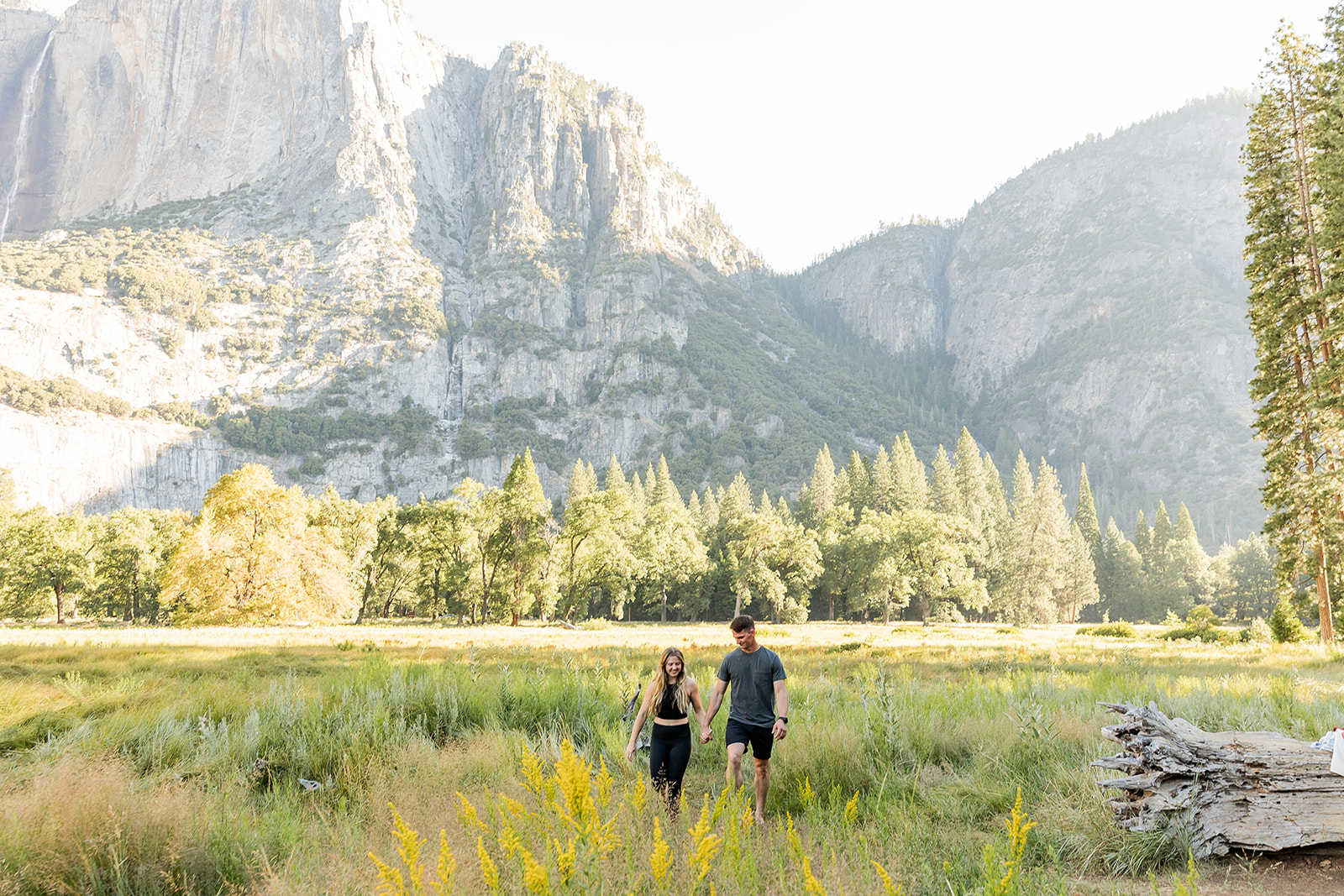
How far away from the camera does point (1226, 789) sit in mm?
5062

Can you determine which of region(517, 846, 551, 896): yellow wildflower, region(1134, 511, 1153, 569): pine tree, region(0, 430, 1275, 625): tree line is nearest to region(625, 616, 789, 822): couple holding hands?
region(517, 846, 551, 896): yellow wildflower

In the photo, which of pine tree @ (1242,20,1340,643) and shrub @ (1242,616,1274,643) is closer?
pine tree @ (1242,20,1340,643)

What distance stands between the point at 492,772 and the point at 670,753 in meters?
2.08

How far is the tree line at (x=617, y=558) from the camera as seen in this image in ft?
119

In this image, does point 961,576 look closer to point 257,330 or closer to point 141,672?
point 141,672

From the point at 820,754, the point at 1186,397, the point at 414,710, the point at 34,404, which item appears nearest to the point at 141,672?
the point at 414,710

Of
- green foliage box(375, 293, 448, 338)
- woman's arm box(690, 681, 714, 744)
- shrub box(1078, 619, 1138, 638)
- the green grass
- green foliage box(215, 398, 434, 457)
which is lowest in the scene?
shrub box(1078, 619, 1138, 638)

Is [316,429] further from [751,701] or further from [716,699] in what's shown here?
[751,701]

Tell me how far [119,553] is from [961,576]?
83.7 metres

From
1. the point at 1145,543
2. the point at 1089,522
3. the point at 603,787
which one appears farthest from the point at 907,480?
the point at 603,787

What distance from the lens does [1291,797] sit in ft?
16.0

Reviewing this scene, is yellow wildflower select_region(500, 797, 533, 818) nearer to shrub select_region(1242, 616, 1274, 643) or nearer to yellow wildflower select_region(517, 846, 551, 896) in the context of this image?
yellow wildflower select_region(517, 846, 551, 896)

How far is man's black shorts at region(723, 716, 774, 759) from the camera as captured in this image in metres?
6.44

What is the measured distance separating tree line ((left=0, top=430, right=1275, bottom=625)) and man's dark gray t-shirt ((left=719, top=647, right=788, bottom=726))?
3559cm
